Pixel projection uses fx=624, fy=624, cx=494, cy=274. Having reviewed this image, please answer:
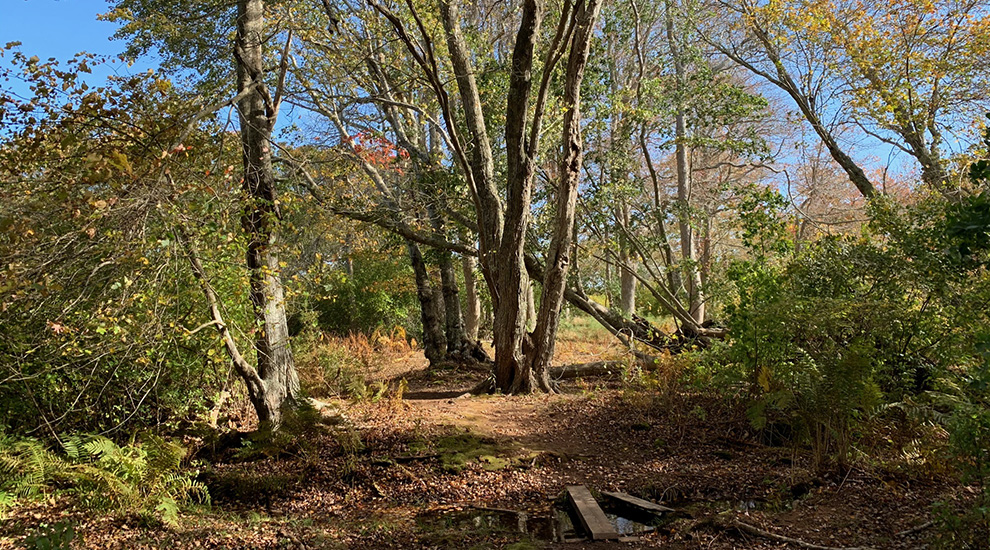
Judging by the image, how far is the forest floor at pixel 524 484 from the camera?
4.59m

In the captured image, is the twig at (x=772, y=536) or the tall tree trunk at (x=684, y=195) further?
the tall tree trunk at (x=684, y=195)

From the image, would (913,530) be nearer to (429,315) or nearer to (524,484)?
(524,484)

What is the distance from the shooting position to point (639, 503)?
513cm

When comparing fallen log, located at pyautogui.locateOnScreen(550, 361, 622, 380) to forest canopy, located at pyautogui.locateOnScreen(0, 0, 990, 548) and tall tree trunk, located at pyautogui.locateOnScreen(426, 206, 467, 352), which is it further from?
tall tree trunk, located at pyautogui.locateOnScreen(426, 206, 467, 352)

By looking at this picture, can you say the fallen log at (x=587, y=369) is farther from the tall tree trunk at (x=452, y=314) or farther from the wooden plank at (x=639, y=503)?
the wooden plank at (x=639, y=503)

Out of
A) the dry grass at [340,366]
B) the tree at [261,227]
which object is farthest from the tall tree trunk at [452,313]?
the tree at [261,227]

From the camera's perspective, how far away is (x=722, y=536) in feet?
14.3

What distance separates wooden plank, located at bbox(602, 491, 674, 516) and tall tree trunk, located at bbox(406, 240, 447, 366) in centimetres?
767

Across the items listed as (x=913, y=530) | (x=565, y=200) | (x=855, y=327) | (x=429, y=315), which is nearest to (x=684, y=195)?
(x=429, y=315)

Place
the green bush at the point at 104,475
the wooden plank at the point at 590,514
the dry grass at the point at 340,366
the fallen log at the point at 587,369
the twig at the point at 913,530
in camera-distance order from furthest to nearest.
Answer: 1. the fallen log at the point at 587,369
2. the dry grass at the point at 340,366
3. the green bush at the point at 104,475
4. the wooden plank at the point at 590,514
5. the twig at the point at 913,530

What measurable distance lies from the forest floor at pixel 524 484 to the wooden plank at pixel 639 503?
16 cm

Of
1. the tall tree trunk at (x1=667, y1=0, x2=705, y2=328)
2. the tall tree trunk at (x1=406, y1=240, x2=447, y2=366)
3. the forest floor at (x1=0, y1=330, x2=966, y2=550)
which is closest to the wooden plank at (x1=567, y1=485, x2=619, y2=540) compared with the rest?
the forest floor at (x1=0, y1=330, x2=966, y2=550)

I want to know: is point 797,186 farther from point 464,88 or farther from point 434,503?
point 434,503

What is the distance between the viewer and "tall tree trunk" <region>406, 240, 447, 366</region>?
12766 mm
